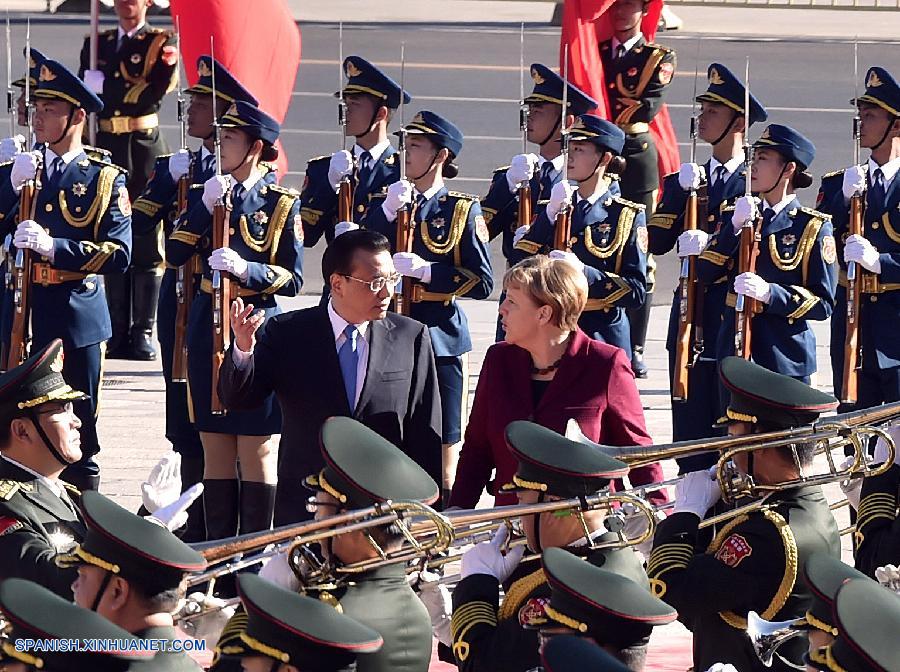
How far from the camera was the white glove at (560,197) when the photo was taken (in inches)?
376

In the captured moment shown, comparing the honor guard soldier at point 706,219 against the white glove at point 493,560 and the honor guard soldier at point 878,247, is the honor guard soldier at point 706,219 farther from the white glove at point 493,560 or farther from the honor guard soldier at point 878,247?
the white glove at point 493,560

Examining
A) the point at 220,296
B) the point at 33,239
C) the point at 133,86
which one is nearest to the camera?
the point at 220,296

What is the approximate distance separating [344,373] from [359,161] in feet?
10.1

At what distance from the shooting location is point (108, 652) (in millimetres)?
4207

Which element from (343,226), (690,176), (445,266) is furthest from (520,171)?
(445,266)

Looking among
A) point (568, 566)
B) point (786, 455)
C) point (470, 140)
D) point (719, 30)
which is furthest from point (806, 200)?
point (568, 566)

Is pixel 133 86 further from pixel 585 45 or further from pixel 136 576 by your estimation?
pixel 136 576

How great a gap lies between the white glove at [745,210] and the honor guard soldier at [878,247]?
1.71ft

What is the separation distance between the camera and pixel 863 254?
367 inches

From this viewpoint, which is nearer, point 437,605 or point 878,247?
point 437,605

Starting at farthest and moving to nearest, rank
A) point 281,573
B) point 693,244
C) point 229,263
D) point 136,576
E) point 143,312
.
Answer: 1. point 143,312
2. point 693,244
3. point 229,263
4. point 281,573
5. point 136,576

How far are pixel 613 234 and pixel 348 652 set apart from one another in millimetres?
5451

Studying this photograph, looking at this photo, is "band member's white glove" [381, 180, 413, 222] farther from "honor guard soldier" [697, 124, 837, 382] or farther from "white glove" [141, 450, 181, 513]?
"white glove" [141, 450, 181, 513]

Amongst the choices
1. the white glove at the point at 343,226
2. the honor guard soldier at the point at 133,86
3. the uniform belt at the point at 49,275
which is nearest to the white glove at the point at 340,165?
the white glove at the point at 343,226
